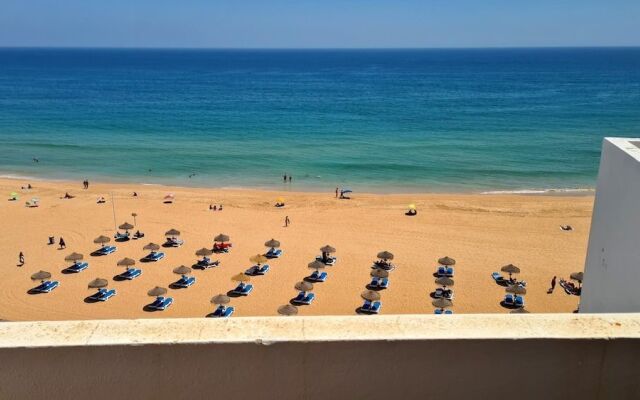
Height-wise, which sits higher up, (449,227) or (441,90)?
(441,90)

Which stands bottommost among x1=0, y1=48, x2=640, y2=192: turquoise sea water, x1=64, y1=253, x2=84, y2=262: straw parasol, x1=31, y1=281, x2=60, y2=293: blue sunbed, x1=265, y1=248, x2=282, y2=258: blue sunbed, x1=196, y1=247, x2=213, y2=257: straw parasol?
x1=31, y1=281, x2=60, y2=293: blue sunbed

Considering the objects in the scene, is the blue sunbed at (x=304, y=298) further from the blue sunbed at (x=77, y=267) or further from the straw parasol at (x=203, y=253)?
the blue sunbed at (x=77, y=267)

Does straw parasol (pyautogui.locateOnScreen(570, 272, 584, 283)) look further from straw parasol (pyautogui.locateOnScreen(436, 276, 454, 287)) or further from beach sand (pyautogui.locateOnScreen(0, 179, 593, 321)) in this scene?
straw parasol (pyautogui.locateOnScreen(436, 276, 454, 287))

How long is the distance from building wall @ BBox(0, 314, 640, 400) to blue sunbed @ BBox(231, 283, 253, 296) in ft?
55.9

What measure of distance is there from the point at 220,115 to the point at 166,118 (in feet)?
21.3

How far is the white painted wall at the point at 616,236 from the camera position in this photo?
4.51 m

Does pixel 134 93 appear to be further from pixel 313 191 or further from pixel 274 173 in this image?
pixel 313 191

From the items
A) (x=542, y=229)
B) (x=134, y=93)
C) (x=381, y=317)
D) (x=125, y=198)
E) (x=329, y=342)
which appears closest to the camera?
(x=329, y=342)

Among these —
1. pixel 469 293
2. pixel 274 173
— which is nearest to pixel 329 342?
pixel 469 293

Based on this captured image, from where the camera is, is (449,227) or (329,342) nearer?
(329,342)

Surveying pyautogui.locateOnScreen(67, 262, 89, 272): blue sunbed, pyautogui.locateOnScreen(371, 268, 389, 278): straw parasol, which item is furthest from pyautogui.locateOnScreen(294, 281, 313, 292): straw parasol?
pyautogui.locateOnScreen(67, 262, 89, 272): blue sunbed

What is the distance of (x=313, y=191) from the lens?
3697 cm

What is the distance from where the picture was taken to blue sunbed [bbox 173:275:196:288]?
65.6 ft

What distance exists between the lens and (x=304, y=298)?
18.7m
